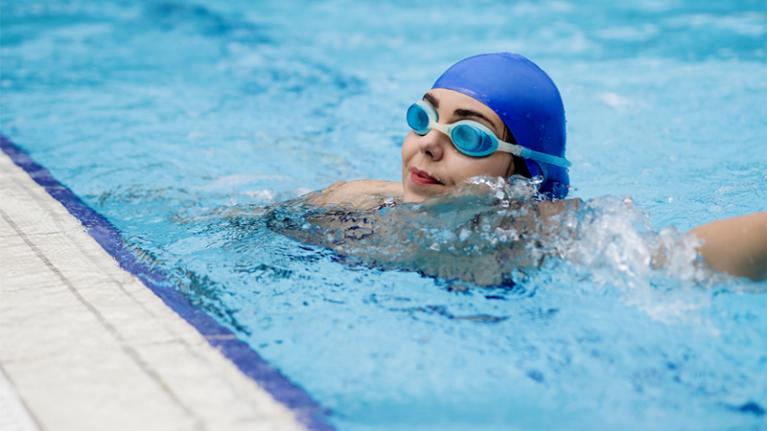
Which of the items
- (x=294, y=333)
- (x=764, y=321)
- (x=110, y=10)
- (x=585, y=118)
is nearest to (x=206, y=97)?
(x=585, y=118)

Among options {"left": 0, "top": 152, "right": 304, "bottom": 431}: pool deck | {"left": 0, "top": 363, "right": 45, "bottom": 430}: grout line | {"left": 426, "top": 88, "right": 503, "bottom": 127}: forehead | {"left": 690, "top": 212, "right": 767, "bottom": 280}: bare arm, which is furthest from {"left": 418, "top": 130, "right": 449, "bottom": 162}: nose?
{"left": 0, "top": 363, "right": 45, "bottom": 430}: grout line

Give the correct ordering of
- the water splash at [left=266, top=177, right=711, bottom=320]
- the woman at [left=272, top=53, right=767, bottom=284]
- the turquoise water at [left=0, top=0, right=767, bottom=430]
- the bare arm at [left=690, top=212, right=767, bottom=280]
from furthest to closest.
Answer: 1. the woman at [left=272, top=53, right=767, bottom=284]
2. the water splash at [left=266, top=177, right=711, bottom=320]
3. the bare arm at [left=690, top=212, right=767, bottom=280]
4. the turquoise water at [left=0, top=0, right=767, bottom=430]

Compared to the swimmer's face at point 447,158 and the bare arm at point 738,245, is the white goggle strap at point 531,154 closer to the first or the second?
the swimmer's face at point 447,158

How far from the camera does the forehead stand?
11.0 feet

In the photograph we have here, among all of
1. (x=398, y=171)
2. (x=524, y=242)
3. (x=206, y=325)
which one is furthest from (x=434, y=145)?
(x=398, y=171)

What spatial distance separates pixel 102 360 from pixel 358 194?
1.62 meters

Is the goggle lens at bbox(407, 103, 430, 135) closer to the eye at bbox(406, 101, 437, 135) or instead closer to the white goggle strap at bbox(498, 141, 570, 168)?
the eye at bbox(406, 101, 437, 135)

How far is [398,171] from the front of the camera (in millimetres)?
5363

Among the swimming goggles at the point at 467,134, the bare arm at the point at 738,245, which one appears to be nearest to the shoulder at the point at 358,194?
the swimming goggles at the point at 467,134

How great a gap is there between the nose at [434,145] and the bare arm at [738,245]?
91cm

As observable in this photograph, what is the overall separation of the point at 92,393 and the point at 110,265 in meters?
1.05

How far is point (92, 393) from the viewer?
240 cm

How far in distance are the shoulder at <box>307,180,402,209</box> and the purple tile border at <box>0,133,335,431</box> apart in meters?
0.86

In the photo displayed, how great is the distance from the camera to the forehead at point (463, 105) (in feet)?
11.0
